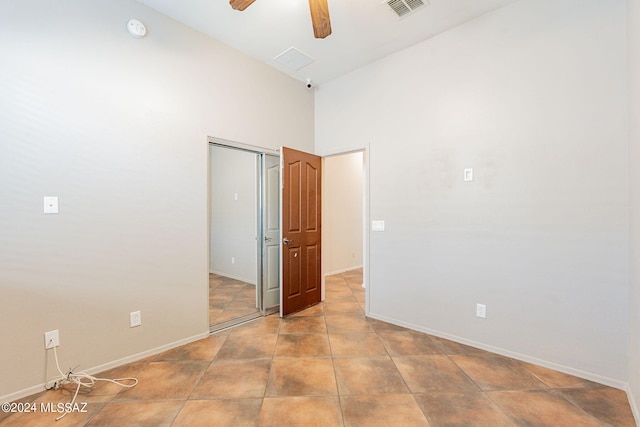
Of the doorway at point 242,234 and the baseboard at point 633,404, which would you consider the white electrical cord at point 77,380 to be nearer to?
the doorway at point 242,234

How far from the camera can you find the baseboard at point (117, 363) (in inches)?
69.2

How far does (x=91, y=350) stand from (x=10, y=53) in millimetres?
2164

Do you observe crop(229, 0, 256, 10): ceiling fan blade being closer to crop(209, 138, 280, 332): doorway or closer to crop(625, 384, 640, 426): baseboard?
crop(209, 138, 280, 332): doorway

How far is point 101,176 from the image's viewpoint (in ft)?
6.88

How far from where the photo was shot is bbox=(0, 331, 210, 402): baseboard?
5.77 feet

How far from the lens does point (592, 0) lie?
1957 mm

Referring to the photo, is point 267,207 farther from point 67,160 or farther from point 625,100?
point 625,100

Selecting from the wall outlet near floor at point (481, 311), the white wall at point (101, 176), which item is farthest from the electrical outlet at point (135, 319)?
the wall outlet near floor at point (481, 311)

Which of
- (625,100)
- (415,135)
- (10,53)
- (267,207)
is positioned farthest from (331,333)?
(10,53)

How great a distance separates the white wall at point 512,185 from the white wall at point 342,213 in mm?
2072

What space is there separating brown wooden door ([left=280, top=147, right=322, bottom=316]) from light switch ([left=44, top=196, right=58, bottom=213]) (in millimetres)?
1951

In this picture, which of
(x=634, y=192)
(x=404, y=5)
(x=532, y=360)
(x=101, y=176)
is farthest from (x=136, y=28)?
(x=532, y=360)

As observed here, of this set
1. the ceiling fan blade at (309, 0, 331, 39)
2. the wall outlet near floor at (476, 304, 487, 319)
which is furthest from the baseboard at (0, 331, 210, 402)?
the ceiling fan blade at (309, 0, 331, 39)

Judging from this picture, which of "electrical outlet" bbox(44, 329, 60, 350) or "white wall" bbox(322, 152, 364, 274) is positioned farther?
"white wall" bbox(322, 152, 364, 274)
